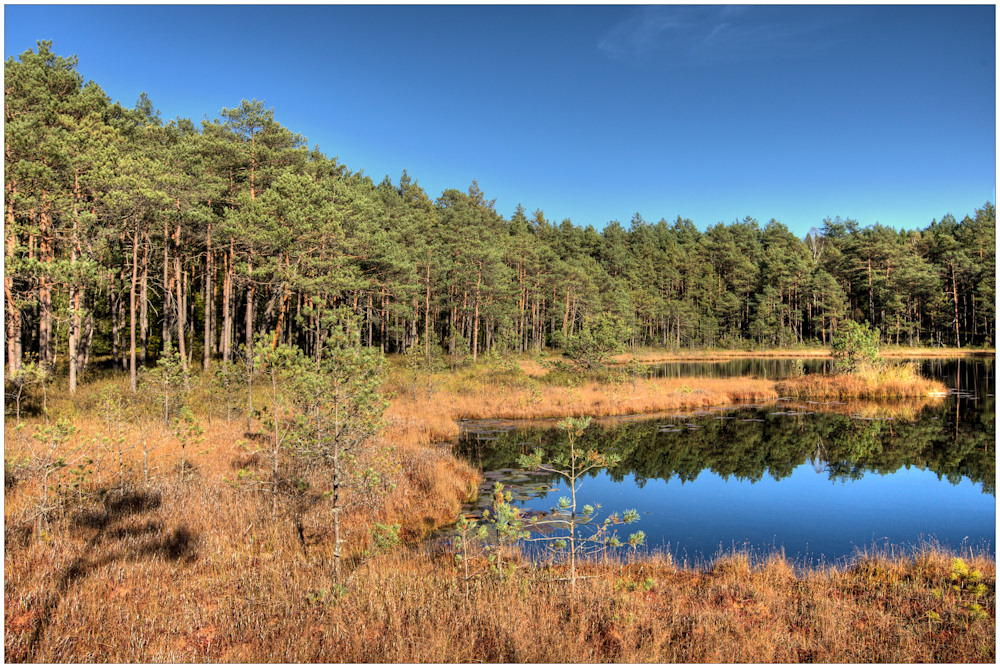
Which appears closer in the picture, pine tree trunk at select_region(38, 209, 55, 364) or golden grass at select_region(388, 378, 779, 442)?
pine tree trunk at select_region(38, 209, 55, 364)

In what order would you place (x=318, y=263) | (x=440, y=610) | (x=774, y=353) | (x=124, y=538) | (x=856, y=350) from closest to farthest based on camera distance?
(x=440, y=610), (x=124, y=538), (x=318, y=263), (x=856, y=350), (x=774, y=353)

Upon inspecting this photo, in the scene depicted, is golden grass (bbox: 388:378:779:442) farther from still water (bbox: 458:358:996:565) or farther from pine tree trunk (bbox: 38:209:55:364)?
pine tree trunk (bbox: 38:209:55:364)

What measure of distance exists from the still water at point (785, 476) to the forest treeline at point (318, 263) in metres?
7.85

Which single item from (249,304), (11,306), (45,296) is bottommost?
(11,306)

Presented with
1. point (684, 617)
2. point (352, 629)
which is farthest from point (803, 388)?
point (352, 629)

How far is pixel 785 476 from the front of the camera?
58.4 ft

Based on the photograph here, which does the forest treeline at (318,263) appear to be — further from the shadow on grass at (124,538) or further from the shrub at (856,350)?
the shrub at (856,350)

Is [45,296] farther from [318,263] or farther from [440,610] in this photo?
[440,610]

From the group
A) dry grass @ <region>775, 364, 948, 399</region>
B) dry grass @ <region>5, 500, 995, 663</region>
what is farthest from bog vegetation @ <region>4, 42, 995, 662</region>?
dry grass @ <region>775, 364, 948, 399</region>

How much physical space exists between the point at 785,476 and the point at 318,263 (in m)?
22.9

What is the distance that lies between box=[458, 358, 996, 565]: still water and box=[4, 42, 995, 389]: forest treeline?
785 centimetres

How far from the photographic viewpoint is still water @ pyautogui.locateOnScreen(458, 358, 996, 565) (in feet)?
40.4

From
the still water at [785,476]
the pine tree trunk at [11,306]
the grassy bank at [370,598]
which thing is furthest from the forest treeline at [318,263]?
the still water at [785,476]

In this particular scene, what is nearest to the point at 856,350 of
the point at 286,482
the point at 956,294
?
the point at 286,482
